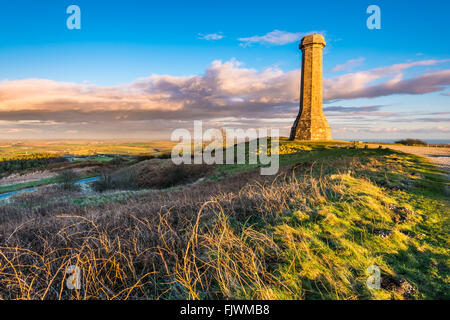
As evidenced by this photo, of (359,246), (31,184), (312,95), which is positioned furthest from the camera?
(312,95)

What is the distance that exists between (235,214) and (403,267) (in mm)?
3161

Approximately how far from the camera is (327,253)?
3.20m

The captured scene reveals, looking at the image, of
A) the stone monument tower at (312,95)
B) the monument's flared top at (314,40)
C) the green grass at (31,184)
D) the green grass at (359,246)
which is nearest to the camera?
the green grass at (359,246)

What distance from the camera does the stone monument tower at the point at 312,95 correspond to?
28.8 meters

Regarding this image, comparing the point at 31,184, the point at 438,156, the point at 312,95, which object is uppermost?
the point at 312,95

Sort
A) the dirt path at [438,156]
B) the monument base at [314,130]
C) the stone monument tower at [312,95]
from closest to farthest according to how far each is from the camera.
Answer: the dirt path at [438,156]
the stone monument tower at [312,95]
the monument base at [314,130]

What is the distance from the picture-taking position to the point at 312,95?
29.2 meters

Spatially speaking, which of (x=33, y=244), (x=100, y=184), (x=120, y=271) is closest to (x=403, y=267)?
(x=120, y=271)

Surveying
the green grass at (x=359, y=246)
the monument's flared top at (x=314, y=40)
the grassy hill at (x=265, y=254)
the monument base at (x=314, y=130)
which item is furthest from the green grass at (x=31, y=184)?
the monument's flared top at (x=314, y=40)

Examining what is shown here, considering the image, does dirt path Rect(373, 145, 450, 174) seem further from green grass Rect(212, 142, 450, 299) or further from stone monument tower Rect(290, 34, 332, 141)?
stone monument tower Rect(290, 34, 332, 141)

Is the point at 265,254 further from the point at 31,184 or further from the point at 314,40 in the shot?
the point at 31,184

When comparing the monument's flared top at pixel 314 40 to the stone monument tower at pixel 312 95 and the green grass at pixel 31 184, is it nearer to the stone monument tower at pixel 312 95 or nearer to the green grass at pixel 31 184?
the stone monument tower at pixel 312 95

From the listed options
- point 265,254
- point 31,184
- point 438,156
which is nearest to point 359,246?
point 265,254

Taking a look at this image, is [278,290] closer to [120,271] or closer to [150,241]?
[120,271]
